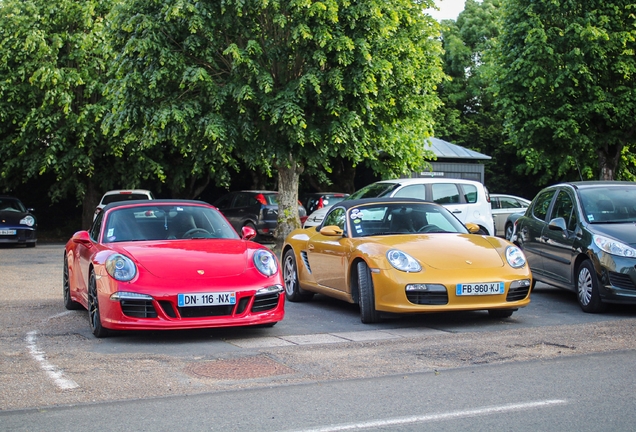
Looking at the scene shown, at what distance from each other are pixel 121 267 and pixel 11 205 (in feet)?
65.4

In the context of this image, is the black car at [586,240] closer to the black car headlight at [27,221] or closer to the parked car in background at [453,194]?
the parked car in background at [453,194]

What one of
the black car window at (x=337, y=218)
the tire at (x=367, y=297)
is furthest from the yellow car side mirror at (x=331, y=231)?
the tire at (x=367, y=297)

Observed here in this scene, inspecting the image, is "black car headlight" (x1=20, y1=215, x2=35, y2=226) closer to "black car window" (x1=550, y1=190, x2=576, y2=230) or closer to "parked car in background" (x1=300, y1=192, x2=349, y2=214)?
"parked car in background" (x1=300, y1=192, x2=349, y2=214)

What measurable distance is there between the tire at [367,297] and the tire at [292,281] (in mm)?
2219

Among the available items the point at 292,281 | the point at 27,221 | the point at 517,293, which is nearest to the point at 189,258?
the point at 292,281

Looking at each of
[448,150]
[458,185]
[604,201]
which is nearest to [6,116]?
[458,185]

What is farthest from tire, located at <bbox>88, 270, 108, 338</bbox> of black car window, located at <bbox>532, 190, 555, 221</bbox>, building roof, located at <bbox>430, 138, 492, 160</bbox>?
building roof, located at <bbox>430, 138, 492, 160</bbox>

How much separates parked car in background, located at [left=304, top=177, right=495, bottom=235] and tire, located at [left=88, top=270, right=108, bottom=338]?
36.5ft

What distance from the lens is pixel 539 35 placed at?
27.3m

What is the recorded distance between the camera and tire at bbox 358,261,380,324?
9.55 metres

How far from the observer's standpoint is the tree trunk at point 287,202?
950 inches

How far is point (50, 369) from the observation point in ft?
23.1

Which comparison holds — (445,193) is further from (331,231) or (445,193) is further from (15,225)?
(15,225)

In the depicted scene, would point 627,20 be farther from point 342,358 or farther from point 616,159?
point 342,358
